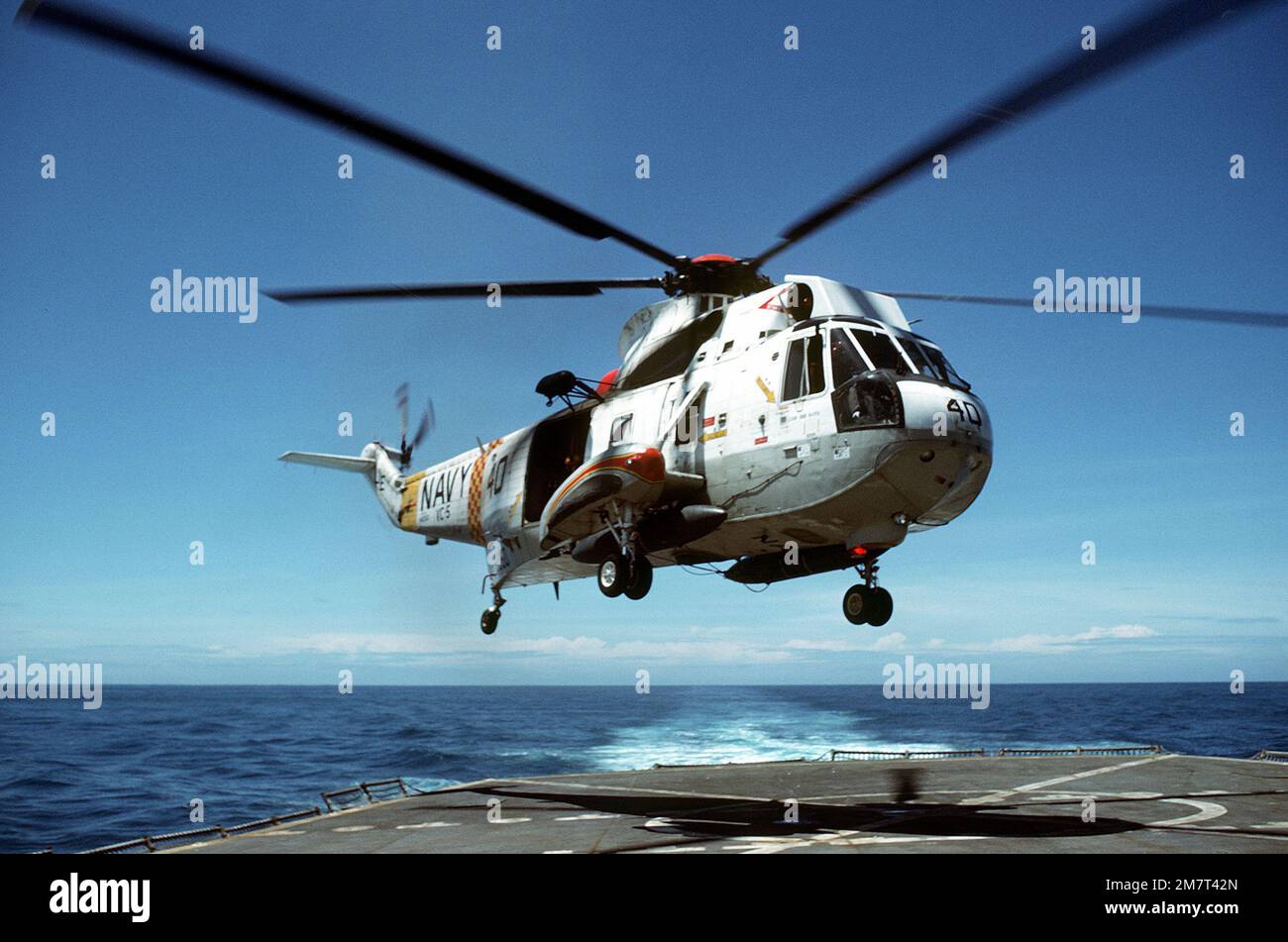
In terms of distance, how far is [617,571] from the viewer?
1477 centimetres

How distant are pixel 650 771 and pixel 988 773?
9.06m

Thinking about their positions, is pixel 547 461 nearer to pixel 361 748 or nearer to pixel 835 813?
pixel 835 813

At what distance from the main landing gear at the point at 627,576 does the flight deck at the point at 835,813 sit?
12.2 feet

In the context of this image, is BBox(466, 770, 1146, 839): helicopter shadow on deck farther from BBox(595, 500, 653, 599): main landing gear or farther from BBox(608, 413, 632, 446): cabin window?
BBox(608, 413, 632, 446): cabin window

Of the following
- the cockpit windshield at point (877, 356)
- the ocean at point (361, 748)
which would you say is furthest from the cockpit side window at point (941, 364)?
the ocean at point (361, 748)

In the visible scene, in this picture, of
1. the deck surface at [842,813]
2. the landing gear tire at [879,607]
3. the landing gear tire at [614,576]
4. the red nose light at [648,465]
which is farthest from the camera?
the landing gear tire at [614,576]

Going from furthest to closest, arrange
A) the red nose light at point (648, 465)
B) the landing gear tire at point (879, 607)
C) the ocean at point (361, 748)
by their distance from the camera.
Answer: the ocean at point (361, 748), the landing gear tire at point (879, 607), the red nose light at point (648, 465)

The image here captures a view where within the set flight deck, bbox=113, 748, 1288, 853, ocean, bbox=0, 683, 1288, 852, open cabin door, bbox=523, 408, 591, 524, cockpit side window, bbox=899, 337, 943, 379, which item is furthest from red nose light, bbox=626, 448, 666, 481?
ocean, bbox=0, 683, 1288, 852

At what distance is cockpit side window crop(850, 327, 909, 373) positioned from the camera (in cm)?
1244

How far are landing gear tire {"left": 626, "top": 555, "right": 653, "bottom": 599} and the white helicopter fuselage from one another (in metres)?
0.39

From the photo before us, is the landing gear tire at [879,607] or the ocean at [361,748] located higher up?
the landing gear tire at [879,607]

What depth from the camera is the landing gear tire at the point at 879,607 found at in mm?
14109

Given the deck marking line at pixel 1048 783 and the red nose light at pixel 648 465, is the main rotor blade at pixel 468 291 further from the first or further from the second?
the deck marking line at pixel 1048 783
